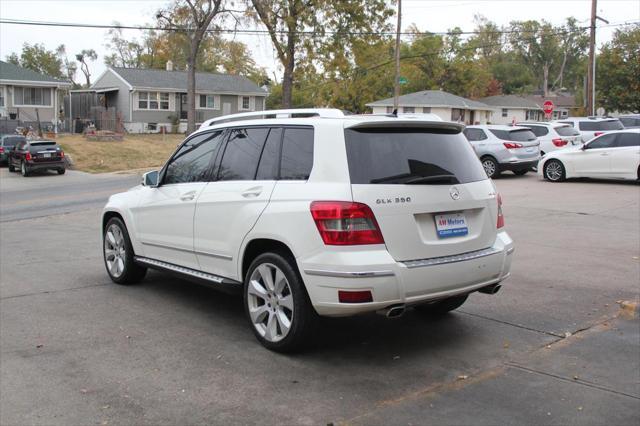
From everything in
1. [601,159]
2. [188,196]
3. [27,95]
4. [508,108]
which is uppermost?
[508,108]

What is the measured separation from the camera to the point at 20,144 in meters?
32.2

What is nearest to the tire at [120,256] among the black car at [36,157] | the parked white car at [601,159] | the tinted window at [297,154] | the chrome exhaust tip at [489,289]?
the tinted window at [297,154]

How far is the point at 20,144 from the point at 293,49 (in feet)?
63.4

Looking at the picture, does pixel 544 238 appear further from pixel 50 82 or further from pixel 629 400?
pixel 50 82

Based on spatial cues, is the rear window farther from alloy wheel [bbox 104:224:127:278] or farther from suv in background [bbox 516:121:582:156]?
alloy wheel [bbox 104:224:127:278]

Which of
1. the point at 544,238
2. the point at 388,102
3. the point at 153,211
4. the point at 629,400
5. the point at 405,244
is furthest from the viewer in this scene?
the point at 388,102

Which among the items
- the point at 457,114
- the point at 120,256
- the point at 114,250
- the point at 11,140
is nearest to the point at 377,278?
the point at 120,256

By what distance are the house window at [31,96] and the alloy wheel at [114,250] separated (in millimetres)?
45233

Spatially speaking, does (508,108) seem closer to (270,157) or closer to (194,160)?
(194,160)

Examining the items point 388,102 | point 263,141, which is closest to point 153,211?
point 263,141

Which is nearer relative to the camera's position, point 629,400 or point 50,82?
point 629,400

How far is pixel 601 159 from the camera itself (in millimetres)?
18984

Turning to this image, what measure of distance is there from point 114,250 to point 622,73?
53.8 m

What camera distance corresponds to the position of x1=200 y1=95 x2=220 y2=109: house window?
5972 centimetres
